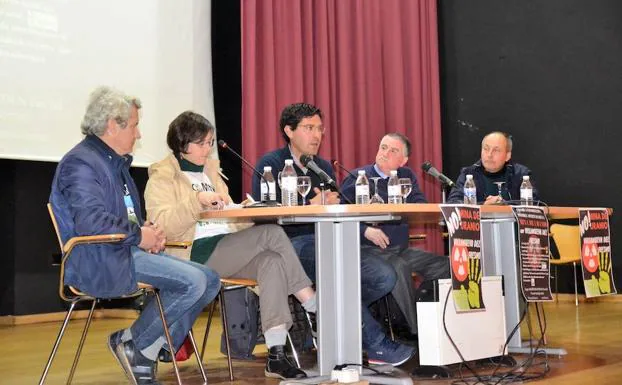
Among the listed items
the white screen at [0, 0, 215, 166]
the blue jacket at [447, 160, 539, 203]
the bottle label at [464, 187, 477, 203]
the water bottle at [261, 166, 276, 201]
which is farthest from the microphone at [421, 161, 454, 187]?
the white screen at [0, 0, 215, 166]

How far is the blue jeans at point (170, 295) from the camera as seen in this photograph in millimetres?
2770

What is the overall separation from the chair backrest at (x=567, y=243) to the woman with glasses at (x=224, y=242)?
3.84 meters

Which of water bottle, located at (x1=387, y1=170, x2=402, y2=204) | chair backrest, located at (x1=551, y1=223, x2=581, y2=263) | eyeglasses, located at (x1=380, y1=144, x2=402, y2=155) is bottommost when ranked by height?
chair backrest, located at (x1=551, y1=223, x2=581, y2=263)

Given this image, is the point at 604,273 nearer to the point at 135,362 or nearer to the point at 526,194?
the point at 526,194

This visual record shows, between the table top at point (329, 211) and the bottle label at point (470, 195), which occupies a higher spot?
the bottle label at point (470, 195)

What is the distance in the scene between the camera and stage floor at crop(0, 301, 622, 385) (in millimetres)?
3119

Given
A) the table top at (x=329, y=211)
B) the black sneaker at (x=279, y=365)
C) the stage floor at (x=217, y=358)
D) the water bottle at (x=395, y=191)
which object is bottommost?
the stage floor at (x=217, y=358)

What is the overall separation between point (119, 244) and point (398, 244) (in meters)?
1.65

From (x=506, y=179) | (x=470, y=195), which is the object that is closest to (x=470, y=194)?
(x=470, y=195)

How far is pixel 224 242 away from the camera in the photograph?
10.4 feet

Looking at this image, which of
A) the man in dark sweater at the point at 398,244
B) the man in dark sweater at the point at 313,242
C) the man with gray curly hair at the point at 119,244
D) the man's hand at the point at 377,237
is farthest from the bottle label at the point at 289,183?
the man's hand at the point at 377,237

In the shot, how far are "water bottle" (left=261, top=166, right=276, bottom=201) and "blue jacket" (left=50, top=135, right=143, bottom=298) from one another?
72cm

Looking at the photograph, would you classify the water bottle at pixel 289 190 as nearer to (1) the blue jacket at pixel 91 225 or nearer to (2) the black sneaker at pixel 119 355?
(1) the blue jacket at pixel 91 225

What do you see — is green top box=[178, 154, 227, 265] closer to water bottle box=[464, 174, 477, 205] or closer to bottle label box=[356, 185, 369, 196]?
bottle label box=[356, 185, 369, 196]
